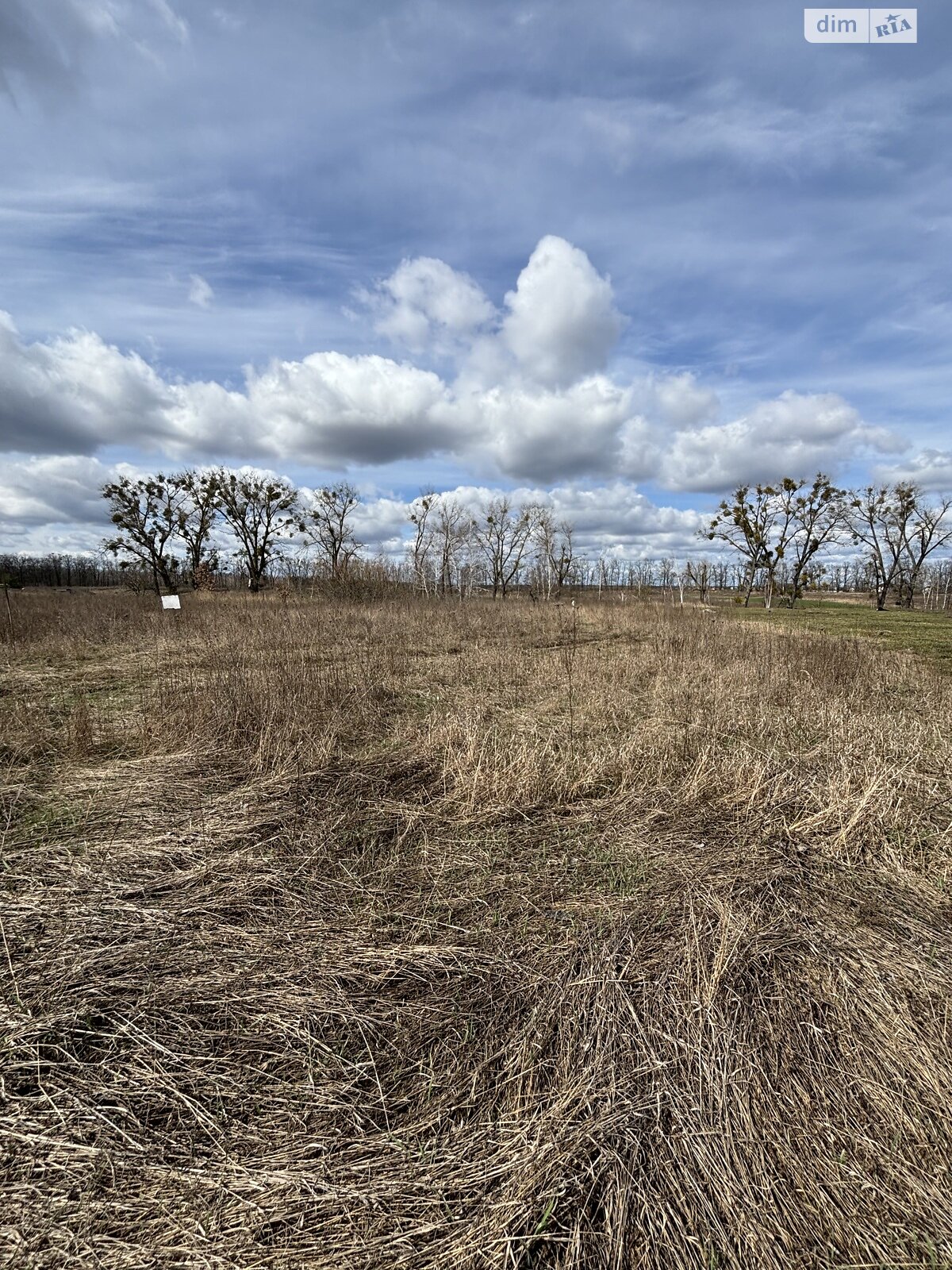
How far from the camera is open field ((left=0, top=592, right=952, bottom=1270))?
1.52 meters

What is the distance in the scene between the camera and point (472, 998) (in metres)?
2.30

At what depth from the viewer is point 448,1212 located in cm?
152

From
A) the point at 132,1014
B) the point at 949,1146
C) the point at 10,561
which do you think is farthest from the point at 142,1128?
the point at 10,561

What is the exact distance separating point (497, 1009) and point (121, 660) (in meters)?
10.6

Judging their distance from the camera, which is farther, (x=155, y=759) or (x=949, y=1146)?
(x=155, y=759)

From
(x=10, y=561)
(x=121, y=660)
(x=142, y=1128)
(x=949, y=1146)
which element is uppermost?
(x=10, y=561)

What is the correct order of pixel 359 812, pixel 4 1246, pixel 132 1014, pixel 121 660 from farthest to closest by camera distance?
pixel 121 660, pixel 359 812, pixel 132 1014, pixel 4 1246

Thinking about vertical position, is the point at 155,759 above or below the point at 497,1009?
above

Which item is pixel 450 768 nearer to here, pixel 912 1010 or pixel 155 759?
pixel 155 759

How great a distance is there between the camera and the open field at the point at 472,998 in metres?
1.52

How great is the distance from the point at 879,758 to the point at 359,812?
4.44 m

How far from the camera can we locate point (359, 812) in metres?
4.02

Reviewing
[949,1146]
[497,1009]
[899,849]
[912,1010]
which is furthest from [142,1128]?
[899,849]

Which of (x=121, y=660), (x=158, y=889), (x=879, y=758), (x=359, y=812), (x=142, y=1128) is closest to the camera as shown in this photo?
(x=142, y=1128)
